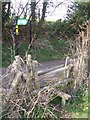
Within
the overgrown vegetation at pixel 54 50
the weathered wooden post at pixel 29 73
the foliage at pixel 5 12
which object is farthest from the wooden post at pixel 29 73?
the foliage at pixel 5 12

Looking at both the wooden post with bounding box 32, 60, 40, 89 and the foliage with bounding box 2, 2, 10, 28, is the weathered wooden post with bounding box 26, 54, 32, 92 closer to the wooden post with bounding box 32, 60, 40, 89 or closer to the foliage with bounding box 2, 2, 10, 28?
the wooden post with bounding box 32, 60, 40, 89

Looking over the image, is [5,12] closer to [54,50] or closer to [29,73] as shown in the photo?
[54,50]

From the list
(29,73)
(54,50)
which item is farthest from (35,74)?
(54,50)

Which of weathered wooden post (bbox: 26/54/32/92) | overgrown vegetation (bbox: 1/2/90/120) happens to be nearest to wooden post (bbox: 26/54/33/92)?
weathered wooden post (bbox: 26/54/32/92)

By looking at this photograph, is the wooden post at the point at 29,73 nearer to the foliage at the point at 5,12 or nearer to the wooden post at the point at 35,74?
the wooden post at the point at 35,74

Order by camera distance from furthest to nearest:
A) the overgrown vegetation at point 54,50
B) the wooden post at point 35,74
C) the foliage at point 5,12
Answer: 1. the foliage at point 5,12
2. the wooden post at point 35,74
3. the overgrown vegetation at point 54,50

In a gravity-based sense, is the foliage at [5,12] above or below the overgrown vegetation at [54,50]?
above

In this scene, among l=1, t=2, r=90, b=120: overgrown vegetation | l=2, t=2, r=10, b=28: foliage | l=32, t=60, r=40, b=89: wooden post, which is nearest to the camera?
l=1, t=2, r=90, b=120: overgrown vegetation

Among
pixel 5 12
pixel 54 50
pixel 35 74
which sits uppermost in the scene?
pixel 5 12

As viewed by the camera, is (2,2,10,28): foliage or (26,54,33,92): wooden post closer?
(26,54,33,92): wooden post

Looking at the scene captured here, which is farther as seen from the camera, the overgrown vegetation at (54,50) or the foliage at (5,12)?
the foliage at (5,12)

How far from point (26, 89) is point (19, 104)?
0.89 feet

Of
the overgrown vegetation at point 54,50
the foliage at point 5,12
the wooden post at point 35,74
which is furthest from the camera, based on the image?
the foliage at point 5,12

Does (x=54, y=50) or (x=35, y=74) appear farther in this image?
(x=54, y=50)
